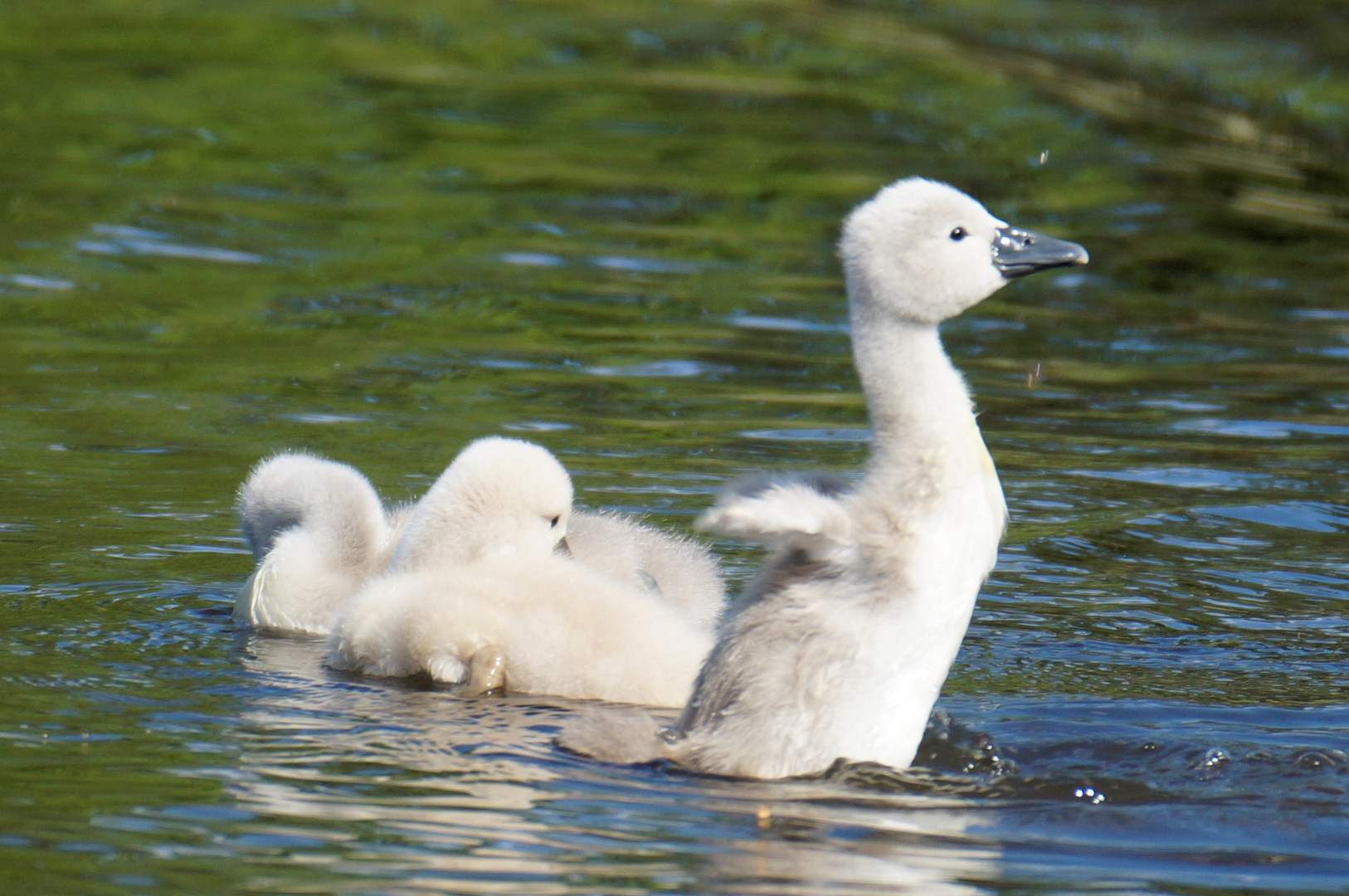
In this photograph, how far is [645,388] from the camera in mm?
10156

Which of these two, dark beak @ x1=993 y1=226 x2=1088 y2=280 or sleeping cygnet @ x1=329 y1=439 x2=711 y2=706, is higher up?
dark beak @ x1=993 y1=226 x2=1088 y2=280

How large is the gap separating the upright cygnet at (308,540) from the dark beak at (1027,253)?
2398 mm

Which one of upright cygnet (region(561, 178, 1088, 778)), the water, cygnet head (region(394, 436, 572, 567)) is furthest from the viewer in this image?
cygnet head (region(394, 436, 572, 567))

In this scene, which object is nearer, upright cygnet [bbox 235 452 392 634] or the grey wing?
the grey wing

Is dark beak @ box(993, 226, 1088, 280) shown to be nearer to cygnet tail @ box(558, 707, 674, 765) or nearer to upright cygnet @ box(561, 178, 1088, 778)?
upright cygnet @ box(561, 178, 1088, 778)

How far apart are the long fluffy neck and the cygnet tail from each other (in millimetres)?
912

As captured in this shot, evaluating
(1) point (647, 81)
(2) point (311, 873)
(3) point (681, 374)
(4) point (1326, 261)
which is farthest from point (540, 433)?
(1) point (647, 81)

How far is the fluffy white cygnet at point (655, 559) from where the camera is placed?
22.3ft

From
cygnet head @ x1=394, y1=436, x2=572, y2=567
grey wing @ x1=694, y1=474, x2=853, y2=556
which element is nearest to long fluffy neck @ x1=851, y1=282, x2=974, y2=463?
grey wing @ x1=694, y1=474, x2=853, y2=556

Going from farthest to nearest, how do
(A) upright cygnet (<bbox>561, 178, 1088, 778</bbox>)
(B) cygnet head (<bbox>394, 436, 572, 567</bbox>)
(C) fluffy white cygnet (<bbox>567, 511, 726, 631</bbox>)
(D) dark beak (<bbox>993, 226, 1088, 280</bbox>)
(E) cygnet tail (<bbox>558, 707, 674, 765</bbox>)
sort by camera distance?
(C) fluffy white cygnet (<bbox>567, 511, 726, 631</bbox>) < (B) cygnet head (<bbox>394, 436, 572, 567</bbox>) < (D) dark beak (<bbox>993, 226, 1088, 280</bbox>) < (E) cygnet tail (<bbox>558, 707, 674, 765</bbox>) < (A) upright cygnet (<bbox>561, 178, 1088, 778</bbox>)

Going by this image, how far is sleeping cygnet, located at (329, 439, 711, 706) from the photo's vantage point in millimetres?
5988

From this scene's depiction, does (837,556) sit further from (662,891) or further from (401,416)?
(401,416)

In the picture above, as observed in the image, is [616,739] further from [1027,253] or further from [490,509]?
[1027,253]

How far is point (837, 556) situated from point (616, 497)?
10.0ft
